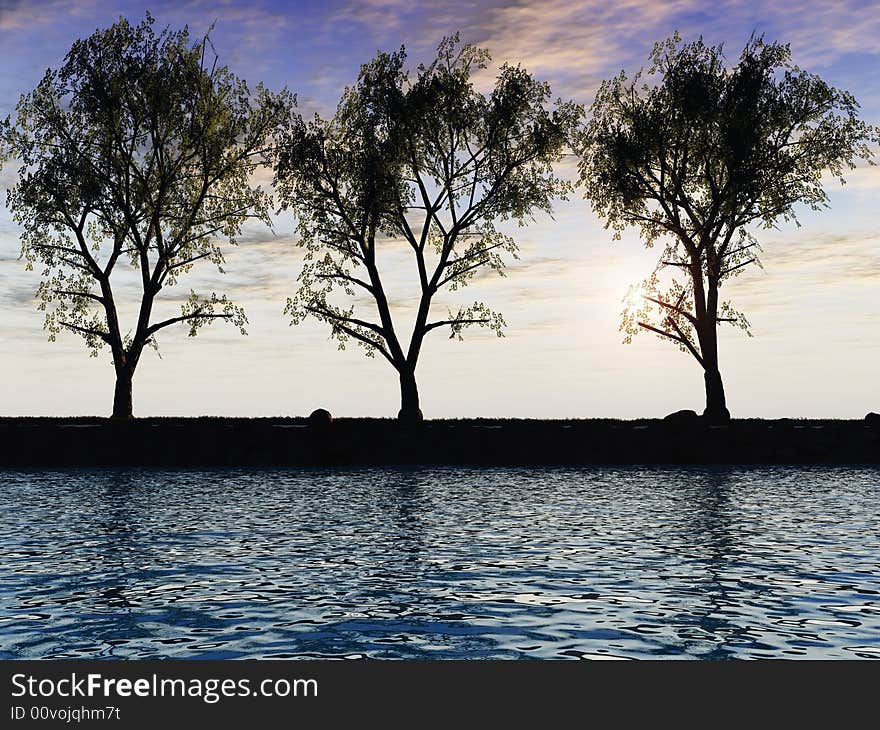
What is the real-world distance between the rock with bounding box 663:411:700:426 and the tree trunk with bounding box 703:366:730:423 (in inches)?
60.5

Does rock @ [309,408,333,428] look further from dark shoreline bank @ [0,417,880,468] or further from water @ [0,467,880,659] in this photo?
water @ [0,467,880,659]

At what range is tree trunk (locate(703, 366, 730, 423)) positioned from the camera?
47156mm

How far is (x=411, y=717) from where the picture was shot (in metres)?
8.62

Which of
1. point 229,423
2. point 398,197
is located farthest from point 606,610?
point 398,197

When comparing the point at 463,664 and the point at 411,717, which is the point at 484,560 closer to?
the point at 463,664

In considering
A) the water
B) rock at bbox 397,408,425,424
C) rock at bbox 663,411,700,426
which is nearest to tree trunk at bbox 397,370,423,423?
rock at bbox 397,408,425,424

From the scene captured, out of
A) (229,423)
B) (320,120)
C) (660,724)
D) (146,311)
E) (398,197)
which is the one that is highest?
(320,120)

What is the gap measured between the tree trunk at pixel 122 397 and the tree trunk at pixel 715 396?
25.9 m

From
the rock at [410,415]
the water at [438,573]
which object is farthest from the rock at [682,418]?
the water at [438,573]

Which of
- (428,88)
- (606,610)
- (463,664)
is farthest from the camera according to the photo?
(428,88)

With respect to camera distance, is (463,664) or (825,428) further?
(825,428)

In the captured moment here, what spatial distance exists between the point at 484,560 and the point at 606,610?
4.48 m

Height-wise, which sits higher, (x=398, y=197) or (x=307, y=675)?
(x=398, y=197)

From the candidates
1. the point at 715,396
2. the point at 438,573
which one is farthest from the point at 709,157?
the point at 438,573
